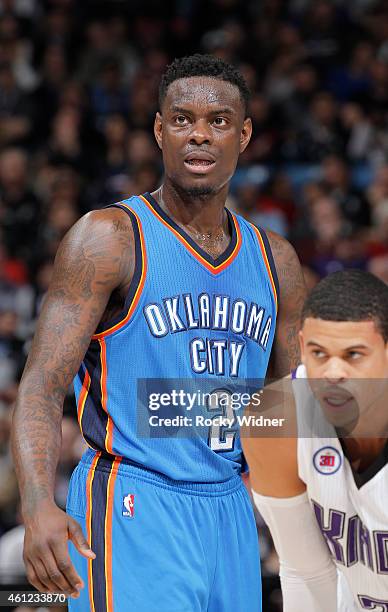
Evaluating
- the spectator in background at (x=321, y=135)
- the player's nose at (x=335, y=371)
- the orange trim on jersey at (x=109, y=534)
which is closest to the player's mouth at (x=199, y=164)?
the orange trim on jersey at (x=109, y=534)

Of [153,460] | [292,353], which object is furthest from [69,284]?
[292,353]

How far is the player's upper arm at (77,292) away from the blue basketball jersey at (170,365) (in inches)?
2.8

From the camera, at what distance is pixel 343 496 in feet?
7.53

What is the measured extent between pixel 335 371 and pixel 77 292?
0.82 meters

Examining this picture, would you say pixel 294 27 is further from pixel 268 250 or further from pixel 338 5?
pixel 268 250

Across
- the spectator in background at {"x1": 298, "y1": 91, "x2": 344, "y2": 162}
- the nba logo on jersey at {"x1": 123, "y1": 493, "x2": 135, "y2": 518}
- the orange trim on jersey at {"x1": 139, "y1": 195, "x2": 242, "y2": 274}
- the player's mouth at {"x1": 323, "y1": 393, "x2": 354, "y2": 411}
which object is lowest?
the nba logo on jersey at {"x1": 123, "y1": 493, "x2": 135, "y2": 518}

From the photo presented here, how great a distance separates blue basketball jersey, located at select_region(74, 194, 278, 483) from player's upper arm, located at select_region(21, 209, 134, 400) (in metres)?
0.07

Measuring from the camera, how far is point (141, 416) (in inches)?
107

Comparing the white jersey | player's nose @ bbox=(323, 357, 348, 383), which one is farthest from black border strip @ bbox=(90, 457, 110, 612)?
player's nose @ bbox=(323, 357, 348, 383)

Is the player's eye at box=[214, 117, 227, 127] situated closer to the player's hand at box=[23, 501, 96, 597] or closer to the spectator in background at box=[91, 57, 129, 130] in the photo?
the player's hand at box=[23, 501, 96, 597]

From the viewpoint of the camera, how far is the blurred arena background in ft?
23.5

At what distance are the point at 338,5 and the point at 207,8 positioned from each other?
127cm

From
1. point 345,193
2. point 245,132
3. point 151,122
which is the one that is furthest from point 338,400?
point 151,122

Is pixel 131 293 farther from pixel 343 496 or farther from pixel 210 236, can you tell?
pixel 343 496
